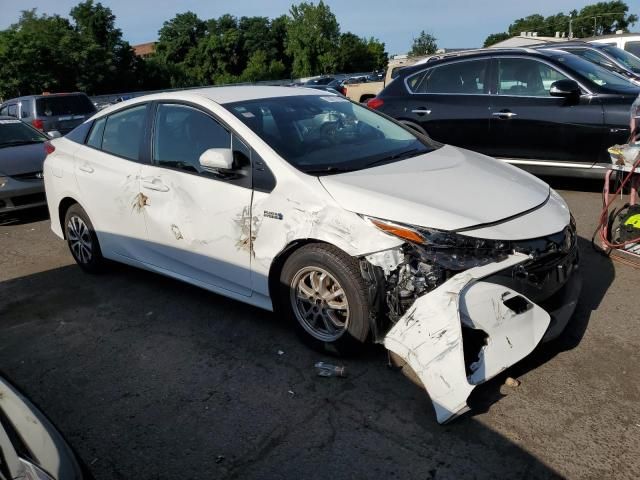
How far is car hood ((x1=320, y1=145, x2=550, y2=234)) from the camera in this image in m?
3.19

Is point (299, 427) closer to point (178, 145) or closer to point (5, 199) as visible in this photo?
point (178, 145)

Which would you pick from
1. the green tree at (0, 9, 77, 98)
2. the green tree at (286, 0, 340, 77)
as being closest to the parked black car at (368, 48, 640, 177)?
the green tree at (0, 9, 77, 98)

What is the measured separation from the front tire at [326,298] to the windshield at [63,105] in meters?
12.9

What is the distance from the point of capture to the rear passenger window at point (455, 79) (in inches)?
299

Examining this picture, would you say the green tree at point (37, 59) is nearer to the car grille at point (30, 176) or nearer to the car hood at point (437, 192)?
the car grille at point (30, 176)

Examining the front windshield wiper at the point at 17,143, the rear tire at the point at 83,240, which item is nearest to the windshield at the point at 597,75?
the rear tire at the point at 83,240

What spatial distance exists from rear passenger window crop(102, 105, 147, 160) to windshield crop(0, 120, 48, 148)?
4646mm

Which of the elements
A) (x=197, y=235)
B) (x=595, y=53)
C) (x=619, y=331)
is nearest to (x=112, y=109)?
(x=197, y=235)

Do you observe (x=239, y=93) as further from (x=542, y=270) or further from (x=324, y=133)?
(x=542, y=270)

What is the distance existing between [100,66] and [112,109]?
58915 millimetres

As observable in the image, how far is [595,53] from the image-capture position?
33.7 ft

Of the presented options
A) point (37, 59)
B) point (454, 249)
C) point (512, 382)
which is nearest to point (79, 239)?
point (454, 249)

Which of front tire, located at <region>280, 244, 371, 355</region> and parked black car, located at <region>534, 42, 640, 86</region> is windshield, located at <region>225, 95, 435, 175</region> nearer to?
front tire, located at <region>280, 244, 371, 355</region>

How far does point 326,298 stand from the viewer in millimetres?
3484
